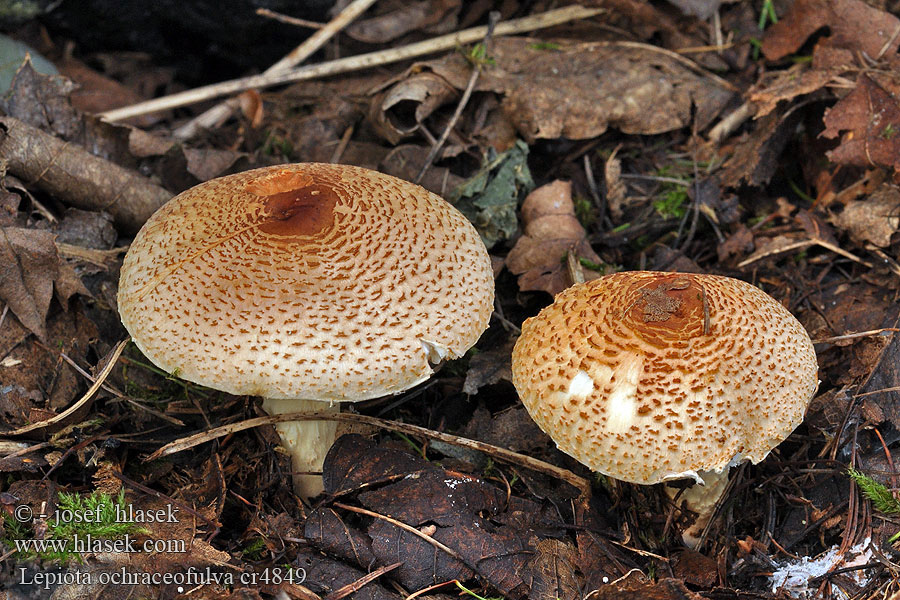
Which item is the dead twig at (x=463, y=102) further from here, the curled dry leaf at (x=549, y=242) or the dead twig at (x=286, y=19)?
the dead twig at (x=286, y=19)

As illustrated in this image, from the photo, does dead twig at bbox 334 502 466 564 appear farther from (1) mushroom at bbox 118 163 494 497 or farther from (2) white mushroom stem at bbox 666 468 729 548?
(2) white mushroom stem at bbox 666 468 729 548

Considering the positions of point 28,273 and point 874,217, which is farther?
point 874,217

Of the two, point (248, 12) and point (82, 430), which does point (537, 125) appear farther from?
point (82, 430)

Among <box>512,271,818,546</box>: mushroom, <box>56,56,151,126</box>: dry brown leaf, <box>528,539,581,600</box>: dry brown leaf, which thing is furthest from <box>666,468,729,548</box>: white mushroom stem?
<box>56,56,151,126</box>: dry brown leaf

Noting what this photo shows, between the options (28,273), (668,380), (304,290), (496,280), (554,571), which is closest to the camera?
(668,380)

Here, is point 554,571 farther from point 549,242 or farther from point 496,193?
point 496,193

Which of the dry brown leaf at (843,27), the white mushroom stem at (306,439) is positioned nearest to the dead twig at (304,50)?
the white mushroom stem at (306,439)

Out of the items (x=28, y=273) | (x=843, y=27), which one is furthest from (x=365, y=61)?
(x=843, y=27)
